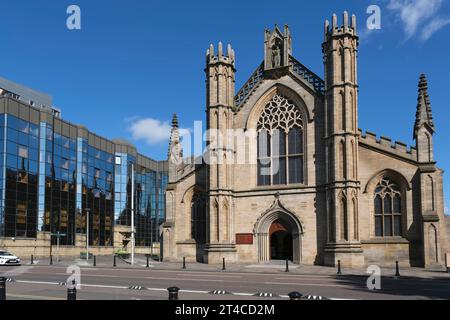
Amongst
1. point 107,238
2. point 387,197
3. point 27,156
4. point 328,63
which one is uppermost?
point 328,63

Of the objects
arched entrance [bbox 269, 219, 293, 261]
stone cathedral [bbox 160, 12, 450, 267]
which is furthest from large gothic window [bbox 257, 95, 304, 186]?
arched entrance [bbox 269, 219, 293, 261]

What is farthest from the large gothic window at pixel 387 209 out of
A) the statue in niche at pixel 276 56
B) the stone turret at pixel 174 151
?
the stone turret at pixel 174 151

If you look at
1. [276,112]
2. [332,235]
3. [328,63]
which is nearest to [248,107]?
[276,112]

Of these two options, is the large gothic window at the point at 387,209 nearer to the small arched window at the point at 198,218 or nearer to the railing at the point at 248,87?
the railing at the point at 248,87

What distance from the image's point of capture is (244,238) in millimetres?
35438

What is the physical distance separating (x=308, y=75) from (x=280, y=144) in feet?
17.8

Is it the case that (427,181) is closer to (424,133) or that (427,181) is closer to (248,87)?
(424,133)

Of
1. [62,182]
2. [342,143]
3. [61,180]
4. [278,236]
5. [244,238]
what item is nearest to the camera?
[342,143]

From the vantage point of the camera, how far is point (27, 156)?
5116cm

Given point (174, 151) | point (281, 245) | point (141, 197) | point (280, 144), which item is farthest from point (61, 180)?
point (280, 144)

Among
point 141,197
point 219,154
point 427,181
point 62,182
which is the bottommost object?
point 427,181
